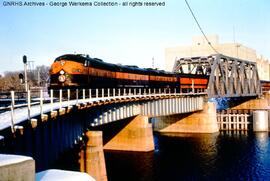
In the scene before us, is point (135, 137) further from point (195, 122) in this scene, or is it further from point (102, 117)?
point (195, 122)

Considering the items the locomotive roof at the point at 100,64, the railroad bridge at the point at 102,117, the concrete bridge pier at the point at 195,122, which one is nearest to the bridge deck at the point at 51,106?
the railroad bridge at the point at 102,117

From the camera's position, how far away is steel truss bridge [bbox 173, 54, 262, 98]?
229 ft

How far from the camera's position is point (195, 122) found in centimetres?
6550

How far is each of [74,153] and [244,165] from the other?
21.1 metres

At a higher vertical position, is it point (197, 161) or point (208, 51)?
point (208, 51)

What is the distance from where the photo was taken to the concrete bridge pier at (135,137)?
45.2m

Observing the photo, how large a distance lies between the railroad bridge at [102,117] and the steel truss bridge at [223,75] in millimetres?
227

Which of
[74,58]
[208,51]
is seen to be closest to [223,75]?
[74,58]

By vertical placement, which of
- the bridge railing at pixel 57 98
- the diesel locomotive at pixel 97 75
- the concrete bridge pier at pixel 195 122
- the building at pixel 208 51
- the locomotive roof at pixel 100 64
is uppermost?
the building at pixel 208 51

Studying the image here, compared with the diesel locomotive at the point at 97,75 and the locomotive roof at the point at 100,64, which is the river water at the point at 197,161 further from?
the locomotive roof at the point at 100,64

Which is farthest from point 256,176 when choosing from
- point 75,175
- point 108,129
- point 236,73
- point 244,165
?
point 236,73

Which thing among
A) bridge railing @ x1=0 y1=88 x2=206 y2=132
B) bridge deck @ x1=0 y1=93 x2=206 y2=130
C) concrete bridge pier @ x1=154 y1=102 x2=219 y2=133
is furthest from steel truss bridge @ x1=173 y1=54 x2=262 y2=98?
bridge railing @ x1=0 y1=88 x2=206 y2=132

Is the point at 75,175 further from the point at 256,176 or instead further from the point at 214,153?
the point at 214,153

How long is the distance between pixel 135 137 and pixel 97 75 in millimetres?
12321
